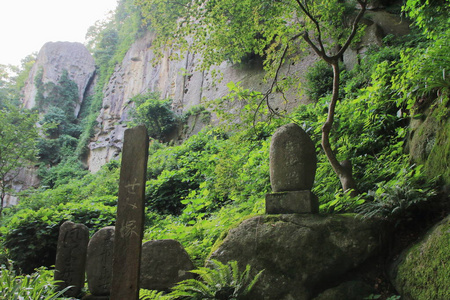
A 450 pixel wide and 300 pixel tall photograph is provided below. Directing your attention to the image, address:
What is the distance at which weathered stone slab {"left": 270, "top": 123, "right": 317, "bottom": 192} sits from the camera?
3861 mm

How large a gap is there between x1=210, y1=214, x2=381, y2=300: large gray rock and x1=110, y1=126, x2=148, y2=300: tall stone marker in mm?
1183

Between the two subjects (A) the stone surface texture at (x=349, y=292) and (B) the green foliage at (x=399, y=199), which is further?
(B) the green foliage at (x=399, y=199)

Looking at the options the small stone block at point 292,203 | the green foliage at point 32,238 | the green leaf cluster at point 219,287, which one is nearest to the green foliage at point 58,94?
the green foliage at point 32,238

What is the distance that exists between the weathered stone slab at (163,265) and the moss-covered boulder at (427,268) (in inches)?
94.0

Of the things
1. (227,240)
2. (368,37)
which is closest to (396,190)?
(227,240)

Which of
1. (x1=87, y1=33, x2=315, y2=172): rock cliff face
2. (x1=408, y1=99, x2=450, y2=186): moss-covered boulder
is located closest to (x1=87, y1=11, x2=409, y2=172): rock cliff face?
(x1=87, y1=33, x2=315, y2=172): rock cliff face

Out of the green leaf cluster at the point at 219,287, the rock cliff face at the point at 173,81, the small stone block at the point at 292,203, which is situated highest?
the rock cliff face at the point at 173,81

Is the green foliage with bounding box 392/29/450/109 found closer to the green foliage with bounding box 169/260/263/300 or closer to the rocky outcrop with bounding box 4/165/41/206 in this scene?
the green foliage with bounding box 169/260/263/300

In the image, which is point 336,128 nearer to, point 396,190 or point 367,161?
point 367,161

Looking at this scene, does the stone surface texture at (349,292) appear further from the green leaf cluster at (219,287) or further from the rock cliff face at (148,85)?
the rock cliff face at (148,85)

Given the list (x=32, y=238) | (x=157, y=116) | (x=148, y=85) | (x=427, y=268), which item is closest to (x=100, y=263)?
(x=32, y=238)

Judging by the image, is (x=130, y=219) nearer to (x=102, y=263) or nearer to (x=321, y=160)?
(x=102, y=263)

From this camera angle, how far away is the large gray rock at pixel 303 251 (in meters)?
3.23

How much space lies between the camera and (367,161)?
4.91 metres
